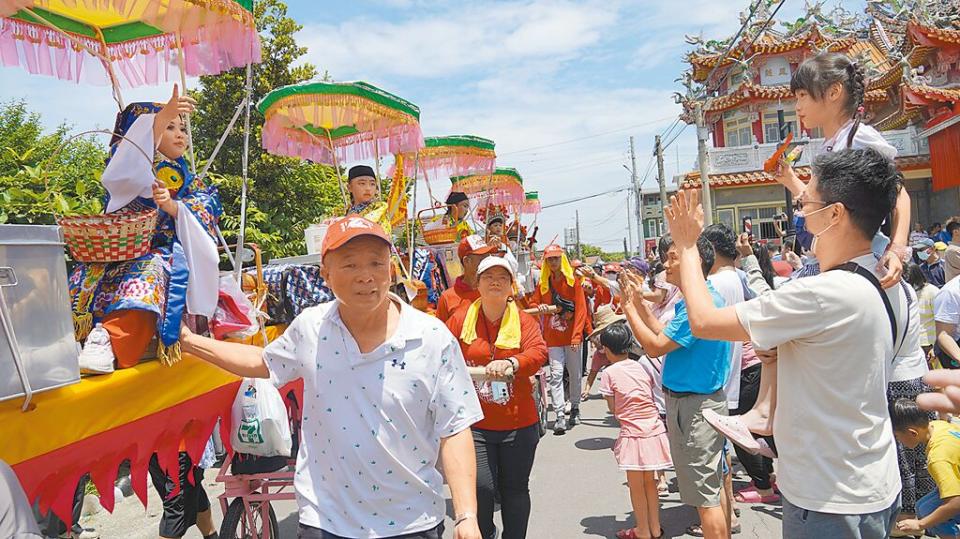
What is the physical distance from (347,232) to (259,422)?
1.57 m

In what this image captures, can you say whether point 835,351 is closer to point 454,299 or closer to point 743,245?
point 454,299

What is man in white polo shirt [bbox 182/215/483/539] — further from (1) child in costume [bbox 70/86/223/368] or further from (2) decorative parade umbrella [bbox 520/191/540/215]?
(2) decorative parade umbrella [bbox 520/191/540/215]

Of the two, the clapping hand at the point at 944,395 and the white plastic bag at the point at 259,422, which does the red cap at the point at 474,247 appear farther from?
the clapping hand at the point at 944,395

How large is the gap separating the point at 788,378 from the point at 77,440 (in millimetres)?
2477

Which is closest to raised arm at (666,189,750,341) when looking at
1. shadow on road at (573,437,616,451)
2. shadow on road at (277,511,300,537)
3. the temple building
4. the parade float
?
the parade float

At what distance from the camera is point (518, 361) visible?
3836 mm

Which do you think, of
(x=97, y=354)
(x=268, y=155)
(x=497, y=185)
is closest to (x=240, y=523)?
(x=97, y=354)

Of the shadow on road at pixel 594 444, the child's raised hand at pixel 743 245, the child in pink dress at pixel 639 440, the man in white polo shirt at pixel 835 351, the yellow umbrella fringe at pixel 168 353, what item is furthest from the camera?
the shadow on road at pixel 594 444

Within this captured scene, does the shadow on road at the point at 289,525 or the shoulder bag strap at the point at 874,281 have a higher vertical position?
the shoulder bag strap at the point at 874,281

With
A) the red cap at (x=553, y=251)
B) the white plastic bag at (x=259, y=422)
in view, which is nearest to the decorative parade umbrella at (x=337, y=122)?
the red cap at (x=553, y=251)

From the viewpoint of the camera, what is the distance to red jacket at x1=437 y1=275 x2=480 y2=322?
18.4ft

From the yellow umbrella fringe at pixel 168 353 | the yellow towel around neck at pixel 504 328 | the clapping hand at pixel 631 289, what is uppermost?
the clapping hand at pixel 631 289

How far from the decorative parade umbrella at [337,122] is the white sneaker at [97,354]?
3312 mm

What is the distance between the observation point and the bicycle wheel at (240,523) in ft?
13.1
